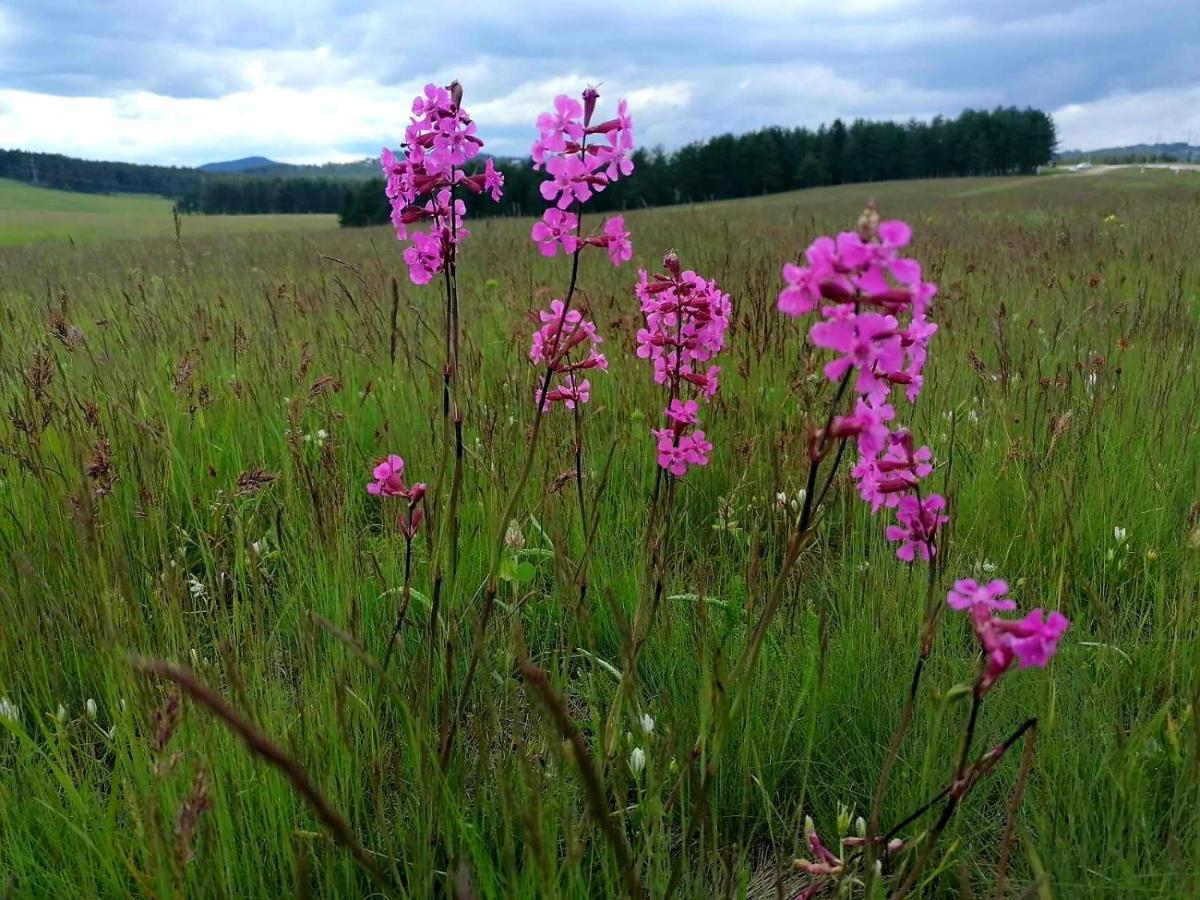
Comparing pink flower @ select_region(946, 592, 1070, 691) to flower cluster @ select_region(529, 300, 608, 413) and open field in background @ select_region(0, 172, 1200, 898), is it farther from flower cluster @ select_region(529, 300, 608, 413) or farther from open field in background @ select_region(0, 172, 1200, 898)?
flower cluster @ select_region(529, 300, 608, 413)

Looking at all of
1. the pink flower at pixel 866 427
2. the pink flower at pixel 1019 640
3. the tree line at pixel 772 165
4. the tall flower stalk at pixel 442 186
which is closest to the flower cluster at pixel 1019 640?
the pink flower at pixel 1019 640

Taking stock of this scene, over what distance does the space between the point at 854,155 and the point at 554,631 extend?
246 feet

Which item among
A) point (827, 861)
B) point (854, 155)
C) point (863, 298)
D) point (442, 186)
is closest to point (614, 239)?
point (442, 186)

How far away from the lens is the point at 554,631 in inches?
92.6

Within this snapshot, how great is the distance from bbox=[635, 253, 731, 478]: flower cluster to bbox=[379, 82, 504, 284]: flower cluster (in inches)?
18.8

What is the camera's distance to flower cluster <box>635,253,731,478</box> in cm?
188

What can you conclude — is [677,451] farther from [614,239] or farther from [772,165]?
[772,165]

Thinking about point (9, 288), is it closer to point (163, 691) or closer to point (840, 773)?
point (163, 691)

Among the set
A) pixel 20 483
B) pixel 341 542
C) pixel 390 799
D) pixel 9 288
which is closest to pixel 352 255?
pixel 9 288

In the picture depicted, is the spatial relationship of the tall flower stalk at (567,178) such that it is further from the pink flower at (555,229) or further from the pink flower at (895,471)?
the pink flower at (895,471)

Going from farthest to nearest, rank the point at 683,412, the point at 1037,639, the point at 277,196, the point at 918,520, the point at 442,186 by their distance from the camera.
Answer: the point at 277,196 < the point at 683,412 < the point at 442,186 < the point at 918,520 < the point at 1037,639

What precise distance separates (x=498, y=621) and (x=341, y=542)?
0.55 m

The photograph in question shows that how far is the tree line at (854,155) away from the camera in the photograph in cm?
6219

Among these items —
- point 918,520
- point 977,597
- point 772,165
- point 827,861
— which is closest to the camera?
point 977,597
